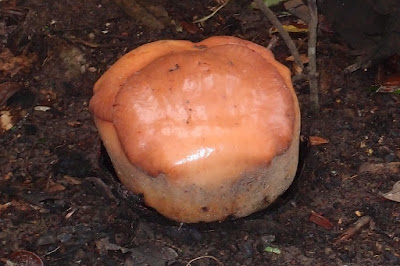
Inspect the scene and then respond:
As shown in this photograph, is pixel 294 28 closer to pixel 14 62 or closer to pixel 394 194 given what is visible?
pixel 394 194

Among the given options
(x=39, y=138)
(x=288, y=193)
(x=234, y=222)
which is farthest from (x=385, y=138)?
(x=39, y=138)

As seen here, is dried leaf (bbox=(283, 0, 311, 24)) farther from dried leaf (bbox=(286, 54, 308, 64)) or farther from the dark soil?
dried leaf (bbox=(286, 54, 308, 64))

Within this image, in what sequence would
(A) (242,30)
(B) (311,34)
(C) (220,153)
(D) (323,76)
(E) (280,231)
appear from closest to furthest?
(C) (220,153), (E) (280,231), (B) (311,34), (D) (323,76), (A) (242,30)

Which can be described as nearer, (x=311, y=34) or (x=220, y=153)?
(x=220, y=153)

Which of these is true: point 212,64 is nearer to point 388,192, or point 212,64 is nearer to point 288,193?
point 288,193

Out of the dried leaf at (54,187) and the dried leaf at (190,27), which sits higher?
the dried leaf at (190,27)

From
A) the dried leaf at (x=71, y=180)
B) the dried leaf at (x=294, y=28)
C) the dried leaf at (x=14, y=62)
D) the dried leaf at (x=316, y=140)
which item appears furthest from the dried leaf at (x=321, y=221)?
the dried leaf at (x=14, y=62)

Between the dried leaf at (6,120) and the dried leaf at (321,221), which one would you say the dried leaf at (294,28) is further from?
the dried leaf at (6,120)
